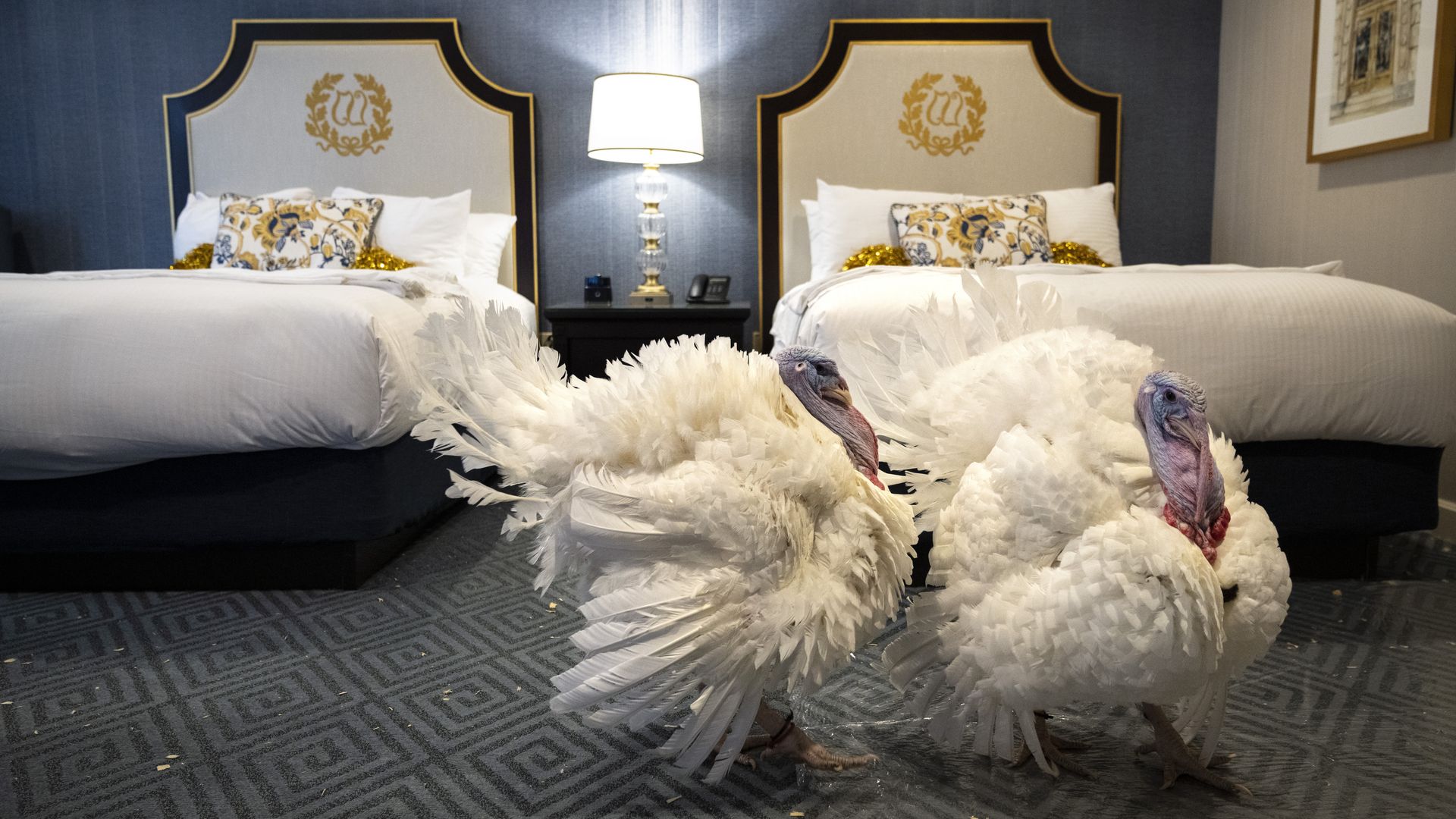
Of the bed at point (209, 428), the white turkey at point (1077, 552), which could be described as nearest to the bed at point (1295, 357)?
the white turkey at point (1077, 552)

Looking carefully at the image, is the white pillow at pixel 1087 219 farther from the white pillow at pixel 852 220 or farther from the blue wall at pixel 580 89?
the blue wall at pixel 580 89

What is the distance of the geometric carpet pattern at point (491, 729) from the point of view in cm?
126

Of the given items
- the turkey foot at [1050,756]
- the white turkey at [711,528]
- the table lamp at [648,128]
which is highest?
the table lamp at [648,128]

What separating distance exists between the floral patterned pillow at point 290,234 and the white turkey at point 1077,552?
236cm

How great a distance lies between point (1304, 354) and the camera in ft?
6.51

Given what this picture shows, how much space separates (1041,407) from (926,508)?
0.90 feet

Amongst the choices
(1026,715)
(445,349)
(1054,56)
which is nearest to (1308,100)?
(1054,56)

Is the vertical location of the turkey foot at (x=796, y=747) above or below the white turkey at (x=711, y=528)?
below

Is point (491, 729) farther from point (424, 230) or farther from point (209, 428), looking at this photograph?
point (424, 230)

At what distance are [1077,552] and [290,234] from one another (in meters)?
2.84

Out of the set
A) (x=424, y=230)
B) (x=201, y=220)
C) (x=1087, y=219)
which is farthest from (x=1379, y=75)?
(x=201, y=220)

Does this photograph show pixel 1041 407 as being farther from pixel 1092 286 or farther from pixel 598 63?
pixel 598 63

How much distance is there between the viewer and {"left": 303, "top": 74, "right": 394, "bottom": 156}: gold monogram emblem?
12.2 feet

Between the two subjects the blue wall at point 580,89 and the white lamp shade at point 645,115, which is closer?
the white lamp shade at point 645,115
